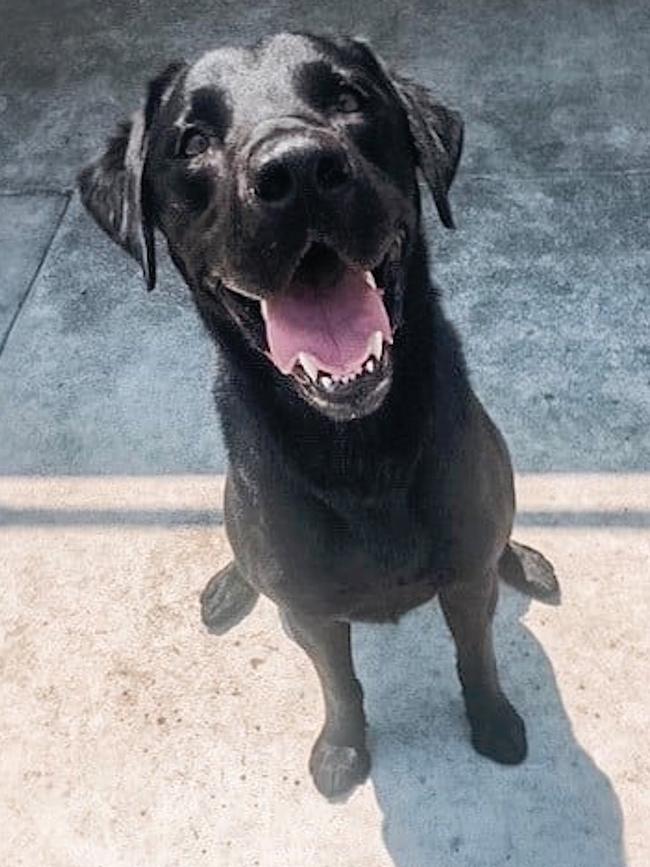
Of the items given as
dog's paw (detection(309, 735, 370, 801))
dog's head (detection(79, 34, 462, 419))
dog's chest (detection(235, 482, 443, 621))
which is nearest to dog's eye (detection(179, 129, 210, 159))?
dog's head (detection(79, 34, 462, 419))

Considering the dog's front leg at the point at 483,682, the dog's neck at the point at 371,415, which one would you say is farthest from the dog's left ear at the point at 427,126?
the dog's front leg at the point at 483,682

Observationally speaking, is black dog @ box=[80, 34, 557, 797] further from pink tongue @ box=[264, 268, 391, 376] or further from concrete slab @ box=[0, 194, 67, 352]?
concrete slab @ box=[0, 194, 67, 352]

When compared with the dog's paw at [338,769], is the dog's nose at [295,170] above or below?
above

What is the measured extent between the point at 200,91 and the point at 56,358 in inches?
71.7

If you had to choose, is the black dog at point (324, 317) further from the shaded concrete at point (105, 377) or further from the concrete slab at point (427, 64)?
the concrete slab at point (427, 64)

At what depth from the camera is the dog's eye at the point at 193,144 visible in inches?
72.2

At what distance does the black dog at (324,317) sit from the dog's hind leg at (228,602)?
0.54 m

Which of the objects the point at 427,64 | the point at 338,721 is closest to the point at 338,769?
the point at 338,721

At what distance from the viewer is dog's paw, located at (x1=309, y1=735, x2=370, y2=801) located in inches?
96.4

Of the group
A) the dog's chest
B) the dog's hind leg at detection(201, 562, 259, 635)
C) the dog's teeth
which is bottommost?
the dog's hind leg at detection(201, 562, 259, 635)

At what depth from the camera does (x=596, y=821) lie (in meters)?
2.36

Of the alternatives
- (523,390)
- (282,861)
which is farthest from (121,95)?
(282,861)

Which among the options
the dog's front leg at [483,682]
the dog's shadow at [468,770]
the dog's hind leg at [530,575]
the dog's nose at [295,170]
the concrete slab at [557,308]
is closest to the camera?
the dog's nose at [295,170]

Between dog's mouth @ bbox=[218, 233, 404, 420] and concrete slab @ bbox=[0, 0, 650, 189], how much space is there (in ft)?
7.18
